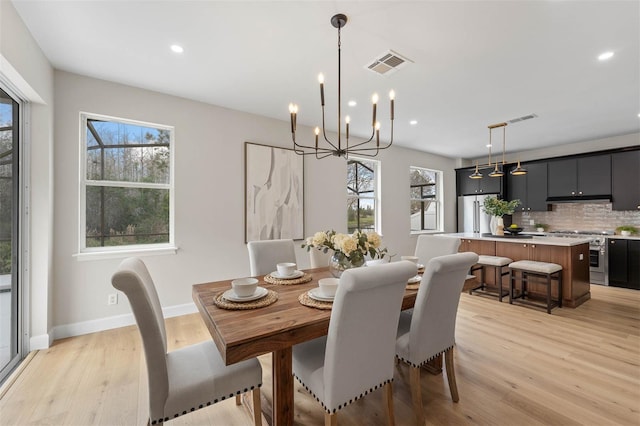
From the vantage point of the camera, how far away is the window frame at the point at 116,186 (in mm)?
2896

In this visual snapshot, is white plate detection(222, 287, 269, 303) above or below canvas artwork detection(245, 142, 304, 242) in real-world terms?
below

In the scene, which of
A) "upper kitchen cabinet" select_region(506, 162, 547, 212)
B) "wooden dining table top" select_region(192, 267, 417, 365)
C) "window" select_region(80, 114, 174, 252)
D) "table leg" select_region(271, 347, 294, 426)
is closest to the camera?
"wooden dining table top" select_region(192, 267, 417, 365)

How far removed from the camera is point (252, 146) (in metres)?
3.81

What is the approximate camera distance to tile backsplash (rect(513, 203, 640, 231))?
4969mm

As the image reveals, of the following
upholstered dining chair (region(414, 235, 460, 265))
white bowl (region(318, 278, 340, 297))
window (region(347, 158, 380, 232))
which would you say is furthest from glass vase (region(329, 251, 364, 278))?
window (region(347, 158, 380, 232))

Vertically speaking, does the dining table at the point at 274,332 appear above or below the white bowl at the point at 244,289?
below

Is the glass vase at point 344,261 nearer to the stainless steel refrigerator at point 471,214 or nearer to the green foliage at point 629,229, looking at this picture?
the stainless steel refrigerator at point 471,214

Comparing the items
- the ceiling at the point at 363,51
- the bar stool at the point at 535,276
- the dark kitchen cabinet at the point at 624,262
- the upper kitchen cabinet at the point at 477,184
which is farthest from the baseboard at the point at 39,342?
the dark kitchen cabinet at the point at 624,262

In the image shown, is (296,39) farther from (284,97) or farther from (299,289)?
(299,289)

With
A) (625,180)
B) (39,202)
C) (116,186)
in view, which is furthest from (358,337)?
(625,180)

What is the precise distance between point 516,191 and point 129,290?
692 centimetres

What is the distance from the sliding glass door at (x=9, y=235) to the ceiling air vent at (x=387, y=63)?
9.68 ft

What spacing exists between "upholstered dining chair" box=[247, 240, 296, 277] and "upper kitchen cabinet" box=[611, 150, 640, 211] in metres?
5.62

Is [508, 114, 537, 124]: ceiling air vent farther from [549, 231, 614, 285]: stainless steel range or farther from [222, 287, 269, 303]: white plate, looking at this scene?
[222, 287, 269, 303]: white plate
